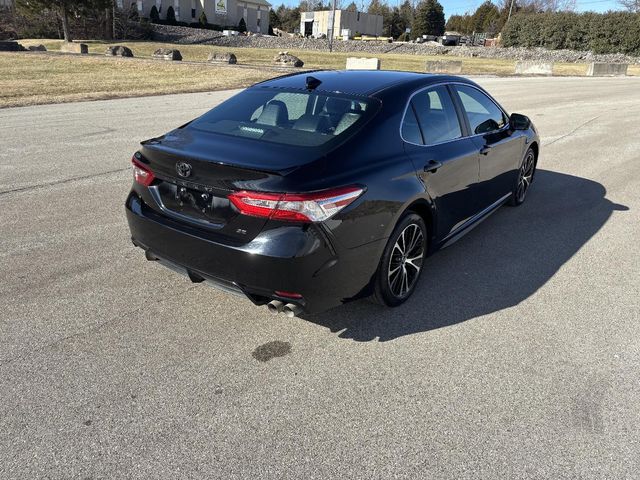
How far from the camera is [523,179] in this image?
6.36 m

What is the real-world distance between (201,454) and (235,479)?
0.76 ft

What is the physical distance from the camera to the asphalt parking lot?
2496 millimetres

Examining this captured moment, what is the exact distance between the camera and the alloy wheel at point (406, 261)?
3686 mm

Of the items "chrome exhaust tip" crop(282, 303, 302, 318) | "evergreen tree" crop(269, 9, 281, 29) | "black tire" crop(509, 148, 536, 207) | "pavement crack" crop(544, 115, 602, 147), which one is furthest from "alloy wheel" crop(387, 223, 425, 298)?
"evergreen tree" crop(269, 9, 281, 29)

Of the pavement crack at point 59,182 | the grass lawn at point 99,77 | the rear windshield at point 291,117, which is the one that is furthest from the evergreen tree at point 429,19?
the rear windshield at point 291,117

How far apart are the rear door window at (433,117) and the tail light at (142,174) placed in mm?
1784

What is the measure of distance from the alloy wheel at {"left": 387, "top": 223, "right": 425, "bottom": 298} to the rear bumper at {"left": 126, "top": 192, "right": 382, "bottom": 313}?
33 centimetres

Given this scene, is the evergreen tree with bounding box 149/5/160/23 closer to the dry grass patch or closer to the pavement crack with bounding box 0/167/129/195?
the dry grass patch

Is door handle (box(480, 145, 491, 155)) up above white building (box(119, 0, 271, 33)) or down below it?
below

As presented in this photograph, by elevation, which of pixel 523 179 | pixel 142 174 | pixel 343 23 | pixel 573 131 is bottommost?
pixel 573 131

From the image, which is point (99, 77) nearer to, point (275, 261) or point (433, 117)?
point (433, 117)

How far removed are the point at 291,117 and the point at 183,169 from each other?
987mm

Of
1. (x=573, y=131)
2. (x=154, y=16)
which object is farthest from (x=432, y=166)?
(x=154, y=16)

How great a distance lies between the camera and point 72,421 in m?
2.63
